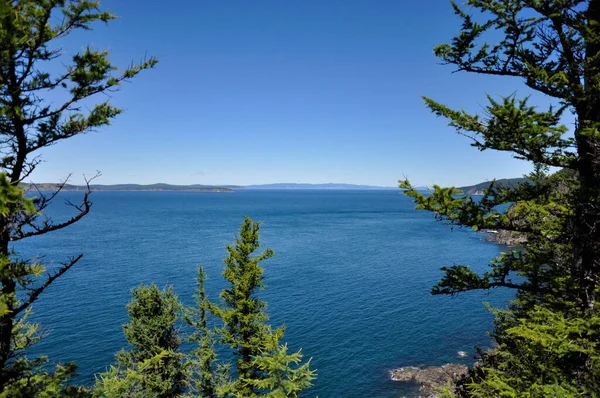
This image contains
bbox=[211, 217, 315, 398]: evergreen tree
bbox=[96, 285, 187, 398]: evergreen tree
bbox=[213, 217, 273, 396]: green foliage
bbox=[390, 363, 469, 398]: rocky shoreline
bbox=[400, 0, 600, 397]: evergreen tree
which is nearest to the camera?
bbox=[400, 0, 600, 397]: evergreen tree

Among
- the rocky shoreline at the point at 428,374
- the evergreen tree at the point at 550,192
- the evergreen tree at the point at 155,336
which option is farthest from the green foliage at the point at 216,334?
the rocky shoreline at the point at 428,374

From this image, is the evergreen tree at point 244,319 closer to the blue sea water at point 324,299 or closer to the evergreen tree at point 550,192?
the blue sea water at point 324,299

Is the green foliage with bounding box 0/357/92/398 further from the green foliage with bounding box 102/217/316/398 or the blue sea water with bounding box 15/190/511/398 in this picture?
the green foliage with bounding box 102/217/316/398

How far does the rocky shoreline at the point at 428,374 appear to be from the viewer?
104 feet

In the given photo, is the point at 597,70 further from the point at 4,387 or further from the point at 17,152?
the point at 4,387

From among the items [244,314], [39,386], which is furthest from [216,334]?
[39,386]

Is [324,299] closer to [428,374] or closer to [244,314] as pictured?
[428,374]

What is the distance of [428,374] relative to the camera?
33.2m

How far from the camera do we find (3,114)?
27.1ft

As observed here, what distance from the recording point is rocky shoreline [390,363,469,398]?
3183 centimetres

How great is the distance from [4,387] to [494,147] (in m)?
14.3

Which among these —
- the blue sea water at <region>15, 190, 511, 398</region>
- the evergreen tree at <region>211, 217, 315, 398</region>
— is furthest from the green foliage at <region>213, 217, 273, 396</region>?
the blue sea water at <region>15, 190, 511, 398</region>

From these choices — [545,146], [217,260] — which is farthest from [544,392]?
[217,260]

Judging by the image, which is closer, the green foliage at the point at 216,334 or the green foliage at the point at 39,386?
the green foliage at the point at 39,386
